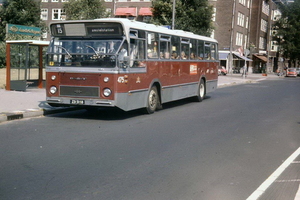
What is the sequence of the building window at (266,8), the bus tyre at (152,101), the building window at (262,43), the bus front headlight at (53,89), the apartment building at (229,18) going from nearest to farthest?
the bus front headlight at (53,89) < the bus tyre at (152,101) < the apartment building at (229,18) < the building window at (266,8) < the building window at (262,43)

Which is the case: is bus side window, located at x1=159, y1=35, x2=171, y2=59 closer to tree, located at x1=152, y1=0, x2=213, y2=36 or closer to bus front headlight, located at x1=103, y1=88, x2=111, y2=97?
bus front headlight, located at x1=103, y1=88, x2=111, y2=97

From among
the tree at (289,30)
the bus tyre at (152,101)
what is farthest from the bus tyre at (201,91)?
the tree at (289,30)

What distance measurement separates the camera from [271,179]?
20.0 feet

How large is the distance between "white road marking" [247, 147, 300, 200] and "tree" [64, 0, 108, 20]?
121 feet

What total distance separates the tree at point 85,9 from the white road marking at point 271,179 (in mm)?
36809

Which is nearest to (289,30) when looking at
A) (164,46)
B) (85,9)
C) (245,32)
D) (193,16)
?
(245,32)

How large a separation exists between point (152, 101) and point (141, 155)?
6.23 meters

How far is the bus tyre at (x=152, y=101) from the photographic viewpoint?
44.2 ft

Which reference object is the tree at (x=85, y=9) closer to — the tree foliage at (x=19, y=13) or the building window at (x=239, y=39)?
the tree foliage at (x=19, y=13)

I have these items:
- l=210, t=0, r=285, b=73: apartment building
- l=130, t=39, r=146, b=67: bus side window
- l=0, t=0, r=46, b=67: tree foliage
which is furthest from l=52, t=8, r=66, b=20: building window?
l=130, t=39, r=146, b=67: bus side window

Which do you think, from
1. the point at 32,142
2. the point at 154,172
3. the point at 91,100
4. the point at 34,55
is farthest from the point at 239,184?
the point at 34,55

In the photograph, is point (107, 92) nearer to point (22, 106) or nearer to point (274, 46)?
point (22, 106)

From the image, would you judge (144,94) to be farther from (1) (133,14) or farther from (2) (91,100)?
(1) (133,14)

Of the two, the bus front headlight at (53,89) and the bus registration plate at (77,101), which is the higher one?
the bus front headlight at (53,89)
